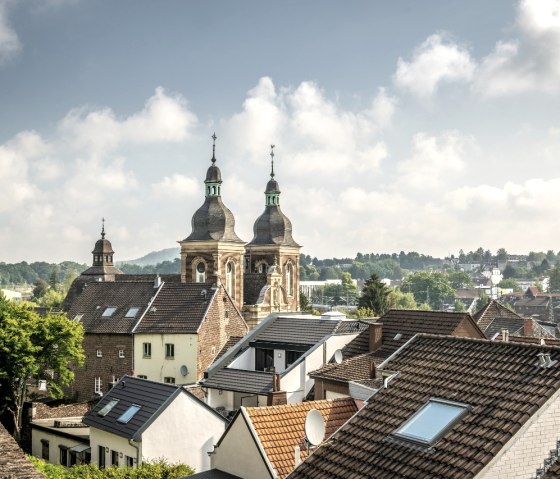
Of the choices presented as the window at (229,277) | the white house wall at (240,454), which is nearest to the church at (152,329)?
the window at (229,277)

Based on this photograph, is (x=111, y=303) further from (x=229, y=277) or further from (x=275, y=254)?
(x=275, y=254)

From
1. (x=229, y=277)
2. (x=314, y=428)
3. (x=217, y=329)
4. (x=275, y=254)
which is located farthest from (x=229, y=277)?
(x=314, y=428)

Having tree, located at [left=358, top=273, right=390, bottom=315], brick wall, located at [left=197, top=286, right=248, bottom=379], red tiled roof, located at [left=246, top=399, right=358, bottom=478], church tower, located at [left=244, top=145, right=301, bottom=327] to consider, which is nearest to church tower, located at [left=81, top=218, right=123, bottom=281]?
church tower, located at [left=244, top=145, right=301, bottom=327]

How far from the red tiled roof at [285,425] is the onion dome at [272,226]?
59430 mm

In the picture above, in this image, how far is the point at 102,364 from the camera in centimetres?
5094

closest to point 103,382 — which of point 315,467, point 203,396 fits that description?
point 203,396

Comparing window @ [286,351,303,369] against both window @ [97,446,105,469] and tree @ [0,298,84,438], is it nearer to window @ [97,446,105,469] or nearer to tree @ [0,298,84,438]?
window @ [97,446,105,469]

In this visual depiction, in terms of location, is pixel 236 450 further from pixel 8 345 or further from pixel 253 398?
pixel 8 345

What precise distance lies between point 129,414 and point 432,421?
17.0 meters

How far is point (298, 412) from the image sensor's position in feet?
58.2

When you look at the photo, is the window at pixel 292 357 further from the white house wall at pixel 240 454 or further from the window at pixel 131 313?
the white house wall at pixel 240 454

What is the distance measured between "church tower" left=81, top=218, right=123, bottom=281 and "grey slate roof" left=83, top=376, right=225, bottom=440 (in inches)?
2379

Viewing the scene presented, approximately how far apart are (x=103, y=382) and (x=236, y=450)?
35431 millimetres

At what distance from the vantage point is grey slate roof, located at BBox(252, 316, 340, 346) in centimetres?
3816
